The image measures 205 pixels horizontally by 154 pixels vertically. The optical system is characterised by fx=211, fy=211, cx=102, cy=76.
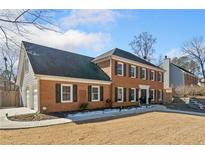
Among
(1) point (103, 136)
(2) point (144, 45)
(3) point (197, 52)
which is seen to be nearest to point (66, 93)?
(1) point (103, 136)

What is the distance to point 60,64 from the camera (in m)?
14.8

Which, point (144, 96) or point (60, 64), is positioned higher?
point (60, 64)

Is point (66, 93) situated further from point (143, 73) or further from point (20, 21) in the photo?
point (143, 73)

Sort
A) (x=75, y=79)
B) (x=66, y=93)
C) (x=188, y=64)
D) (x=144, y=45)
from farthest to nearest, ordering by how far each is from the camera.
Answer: (x=188, y=64) → (x=144, y=45) → (x=75, y=79) → (x=66, y=93)

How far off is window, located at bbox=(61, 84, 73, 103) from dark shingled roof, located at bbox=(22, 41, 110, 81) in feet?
2.43

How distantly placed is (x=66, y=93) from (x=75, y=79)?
1121mm

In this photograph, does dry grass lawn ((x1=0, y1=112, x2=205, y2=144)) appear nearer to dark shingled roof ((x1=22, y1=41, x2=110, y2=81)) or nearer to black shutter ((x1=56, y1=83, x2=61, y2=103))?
black shutter ((x1=56, y1=83, x2=61, y2=103))

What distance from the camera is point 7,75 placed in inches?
908

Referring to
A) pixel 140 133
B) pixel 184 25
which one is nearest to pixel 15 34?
pixel 140 133

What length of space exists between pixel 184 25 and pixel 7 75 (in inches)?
745

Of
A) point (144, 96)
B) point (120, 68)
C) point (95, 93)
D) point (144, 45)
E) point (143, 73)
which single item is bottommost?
point (144, 96)

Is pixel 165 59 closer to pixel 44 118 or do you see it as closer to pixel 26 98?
pixel 26 98

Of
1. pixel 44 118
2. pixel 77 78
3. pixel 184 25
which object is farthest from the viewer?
pixel 77 78

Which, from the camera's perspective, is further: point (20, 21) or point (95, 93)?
point (95, 93)
